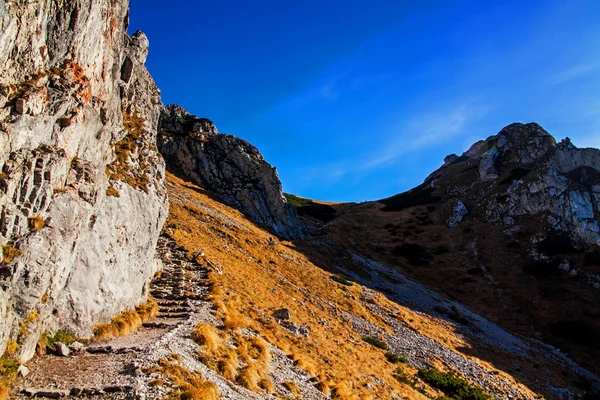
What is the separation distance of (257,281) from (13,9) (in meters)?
24.0

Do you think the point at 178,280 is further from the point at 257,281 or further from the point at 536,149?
the point at 536,149

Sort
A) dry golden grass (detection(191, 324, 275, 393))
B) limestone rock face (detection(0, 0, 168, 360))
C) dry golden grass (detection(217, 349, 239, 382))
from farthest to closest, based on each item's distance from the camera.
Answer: dry golden grass (detection(191, 324, 275, 393))
dry golden grass (detection(217, 349, 239, 382))
limestone rock face (detection(0, 0, 168, 360))

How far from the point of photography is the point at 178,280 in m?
25.3

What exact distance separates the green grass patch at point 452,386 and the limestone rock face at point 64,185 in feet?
65.7

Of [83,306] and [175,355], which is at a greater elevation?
[83,306]

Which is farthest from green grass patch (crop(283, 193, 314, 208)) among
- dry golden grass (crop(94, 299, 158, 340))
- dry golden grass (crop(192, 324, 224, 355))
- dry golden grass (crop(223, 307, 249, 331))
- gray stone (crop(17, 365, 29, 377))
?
gray stone (crop(17, 365, 29, 377))

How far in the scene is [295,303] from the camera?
1177 inches

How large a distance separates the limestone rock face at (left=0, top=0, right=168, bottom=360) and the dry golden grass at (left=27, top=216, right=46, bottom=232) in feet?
0.13

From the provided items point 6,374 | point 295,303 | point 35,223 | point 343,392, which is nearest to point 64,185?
point 35,223

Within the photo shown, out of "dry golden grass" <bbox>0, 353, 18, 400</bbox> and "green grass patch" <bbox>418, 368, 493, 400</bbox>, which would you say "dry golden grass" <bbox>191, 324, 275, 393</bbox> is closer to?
"dry golden grass" <bbox>0, 353, 18, 400</bbox>

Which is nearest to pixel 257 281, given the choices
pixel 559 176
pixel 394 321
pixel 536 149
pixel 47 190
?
→ pixel 394 321

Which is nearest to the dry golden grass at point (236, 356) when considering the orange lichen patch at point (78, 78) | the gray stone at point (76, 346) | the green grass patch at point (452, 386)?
the gray stone at point (76, 346)

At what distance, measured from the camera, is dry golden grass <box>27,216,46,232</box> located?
12.6 meters

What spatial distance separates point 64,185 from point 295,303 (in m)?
20.1
